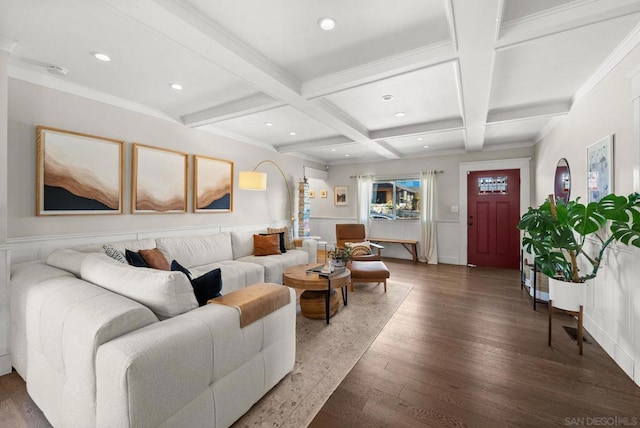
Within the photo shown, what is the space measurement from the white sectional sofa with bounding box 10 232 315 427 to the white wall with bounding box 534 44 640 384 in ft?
8.45

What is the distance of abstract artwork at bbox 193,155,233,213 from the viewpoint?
13.6ft

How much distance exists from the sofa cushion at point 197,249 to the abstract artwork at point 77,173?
2.34ft

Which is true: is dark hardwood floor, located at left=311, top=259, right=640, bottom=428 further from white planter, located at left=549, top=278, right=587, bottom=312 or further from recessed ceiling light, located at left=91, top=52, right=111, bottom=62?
recessed ceiling light, located at left=91, top=52, right=111, bottom=62

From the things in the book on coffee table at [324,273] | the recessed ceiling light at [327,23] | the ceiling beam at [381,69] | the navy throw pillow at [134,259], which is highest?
the recessed ceiling light at [327,23]

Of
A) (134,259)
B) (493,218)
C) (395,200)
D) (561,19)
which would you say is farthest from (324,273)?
(493,218)

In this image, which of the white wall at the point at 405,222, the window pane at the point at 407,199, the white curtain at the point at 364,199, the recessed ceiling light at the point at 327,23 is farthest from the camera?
the white curtain at the point at 364,199

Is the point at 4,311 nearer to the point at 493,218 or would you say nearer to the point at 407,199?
the point at 407,199

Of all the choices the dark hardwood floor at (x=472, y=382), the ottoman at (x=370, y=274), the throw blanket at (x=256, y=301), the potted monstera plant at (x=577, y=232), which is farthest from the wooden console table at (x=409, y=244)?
the throw blanket at (x=256, y=301)

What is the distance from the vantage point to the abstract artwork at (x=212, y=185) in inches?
163

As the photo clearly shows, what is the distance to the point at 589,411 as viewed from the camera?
1693mm

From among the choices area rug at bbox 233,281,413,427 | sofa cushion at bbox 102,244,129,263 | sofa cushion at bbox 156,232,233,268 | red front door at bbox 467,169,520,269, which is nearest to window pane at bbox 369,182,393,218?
red front door at bbox 467,169,520,269

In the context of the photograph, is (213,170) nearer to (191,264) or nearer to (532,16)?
(191,264)

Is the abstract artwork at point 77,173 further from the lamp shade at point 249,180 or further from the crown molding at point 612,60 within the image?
the crown molding at point 612,60

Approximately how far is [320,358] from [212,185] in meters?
3.22
